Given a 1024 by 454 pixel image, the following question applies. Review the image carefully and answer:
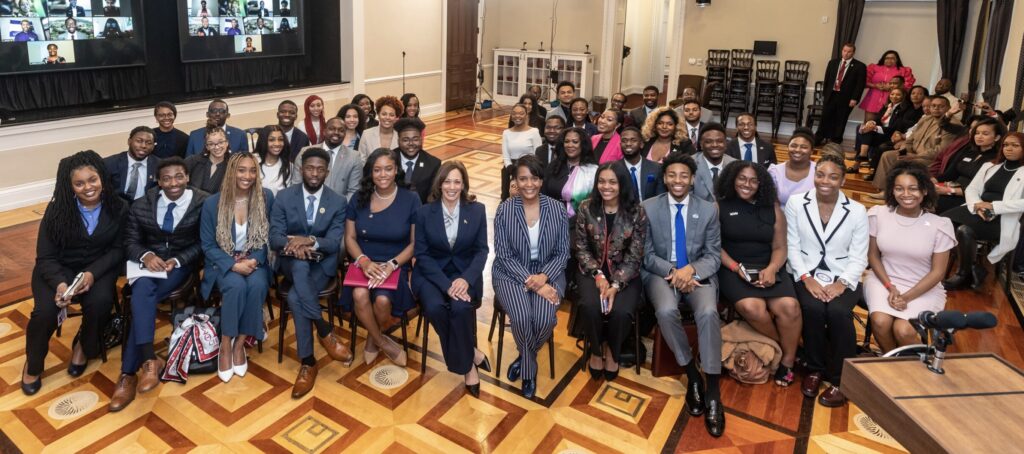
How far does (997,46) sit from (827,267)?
20.8 feet

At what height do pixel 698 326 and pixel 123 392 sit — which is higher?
pixel 698 326

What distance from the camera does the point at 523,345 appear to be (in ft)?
12.3

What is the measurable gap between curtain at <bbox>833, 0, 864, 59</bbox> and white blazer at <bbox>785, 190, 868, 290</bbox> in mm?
8430

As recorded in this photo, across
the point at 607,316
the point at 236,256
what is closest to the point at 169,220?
the point at 236,256

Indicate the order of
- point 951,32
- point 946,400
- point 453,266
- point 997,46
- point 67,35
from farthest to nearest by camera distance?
point 951,32
point 997,46
point 67,35
point 453,266
point 946,400

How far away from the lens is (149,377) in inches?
146

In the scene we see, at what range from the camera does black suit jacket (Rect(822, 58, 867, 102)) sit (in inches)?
422

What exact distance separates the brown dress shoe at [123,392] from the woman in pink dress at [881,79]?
10.5 metres

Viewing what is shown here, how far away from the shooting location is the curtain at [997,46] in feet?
26.3

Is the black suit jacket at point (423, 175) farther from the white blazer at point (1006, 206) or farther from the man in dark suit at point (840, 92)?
the man in dark suit at point (840, 92)

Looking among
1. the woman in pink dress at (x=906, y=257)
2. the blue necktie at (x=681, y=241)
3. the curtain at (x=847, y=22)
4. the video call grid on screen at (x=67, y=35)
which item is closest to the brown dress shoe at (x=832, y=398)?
the woman in pink dress at (x=906, y=257)

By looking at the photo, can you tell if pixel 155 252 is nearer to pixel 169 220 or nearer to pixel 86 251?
pixel 169 220

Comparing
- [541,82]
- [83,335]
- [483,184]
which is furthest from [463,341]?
[541,82]

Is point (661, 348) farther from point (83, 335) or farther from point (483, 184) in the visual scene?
point (483, 184)
